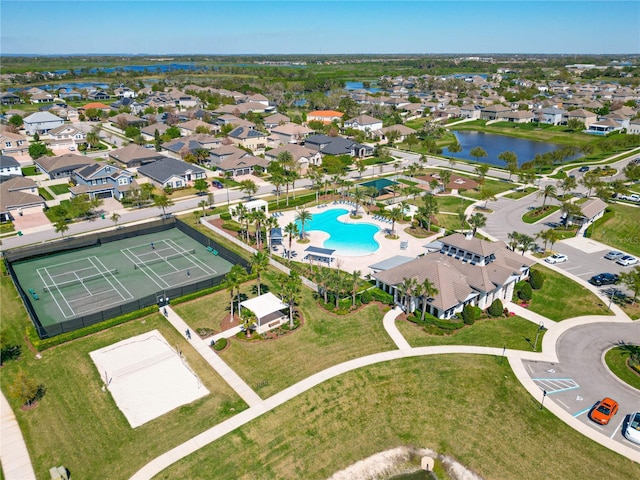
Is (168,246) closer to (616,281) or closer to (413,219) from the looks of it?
(413,219)

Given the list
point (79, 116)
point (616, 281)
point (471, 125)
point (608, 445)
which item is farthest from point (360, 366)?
point (79, 116)

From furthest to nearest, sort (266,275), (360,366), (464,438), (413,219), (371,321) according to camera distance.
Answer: (413,219)
(266,275)
(371,321)
(360,366)
(464,438)

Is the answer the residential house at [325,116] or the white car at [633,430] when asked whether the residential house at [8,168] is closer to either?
the residential house at [325,116]

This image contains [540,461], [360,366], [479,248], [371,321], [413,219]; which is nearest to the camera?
[540,461]

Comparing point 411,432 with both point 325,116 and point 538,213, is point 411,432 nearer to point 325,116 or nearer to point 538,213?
point 538,213

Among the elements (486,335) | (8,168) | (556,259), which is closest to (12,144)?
(8,168)

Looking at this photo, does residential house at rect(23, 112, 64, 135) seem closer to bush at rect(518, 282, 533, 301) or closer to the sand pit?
the sand pit
